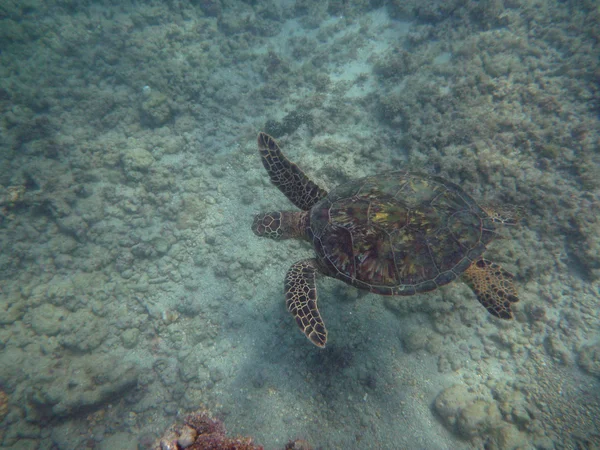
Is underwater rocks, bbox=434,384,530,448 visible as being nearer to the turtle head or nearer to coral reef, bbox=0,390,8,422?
the turtle head

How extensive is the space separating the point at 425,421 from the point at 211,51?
39.6ft

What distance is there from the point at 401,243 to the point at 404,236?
100mm

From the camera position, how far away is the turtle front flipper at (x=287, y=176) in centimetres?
455

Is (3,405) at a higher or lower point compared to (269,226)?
lower

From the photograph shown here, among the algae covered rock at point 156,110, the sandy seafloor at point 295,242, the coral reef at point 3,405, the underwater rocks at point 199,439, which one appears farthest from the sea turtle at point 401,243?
the algae covered rock at point 156,110

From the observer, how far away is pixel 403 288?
342 centimetres

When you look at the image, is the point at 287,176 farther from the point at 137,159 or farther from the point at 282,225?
the point at 137,159

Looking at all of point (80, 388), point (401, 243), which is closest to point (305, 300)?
point (401, 243)

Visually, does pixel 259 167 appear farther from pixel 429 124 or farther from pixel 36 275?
pixel 36 275

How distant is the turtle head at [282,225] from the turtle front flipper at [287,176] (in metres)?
0.31

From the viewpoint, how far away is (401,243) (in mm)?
3430

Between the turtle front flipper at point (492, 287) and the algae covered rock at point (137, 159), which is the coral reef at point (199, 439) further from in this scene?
the algae covered rock at point (137, 159)

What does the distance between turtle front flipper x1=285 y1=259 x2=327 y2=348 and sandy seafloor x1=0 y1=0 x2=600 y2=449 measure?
99 centimetres

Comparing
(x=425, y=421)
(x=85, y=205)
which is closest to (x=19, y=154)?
(x=85, y=205)
